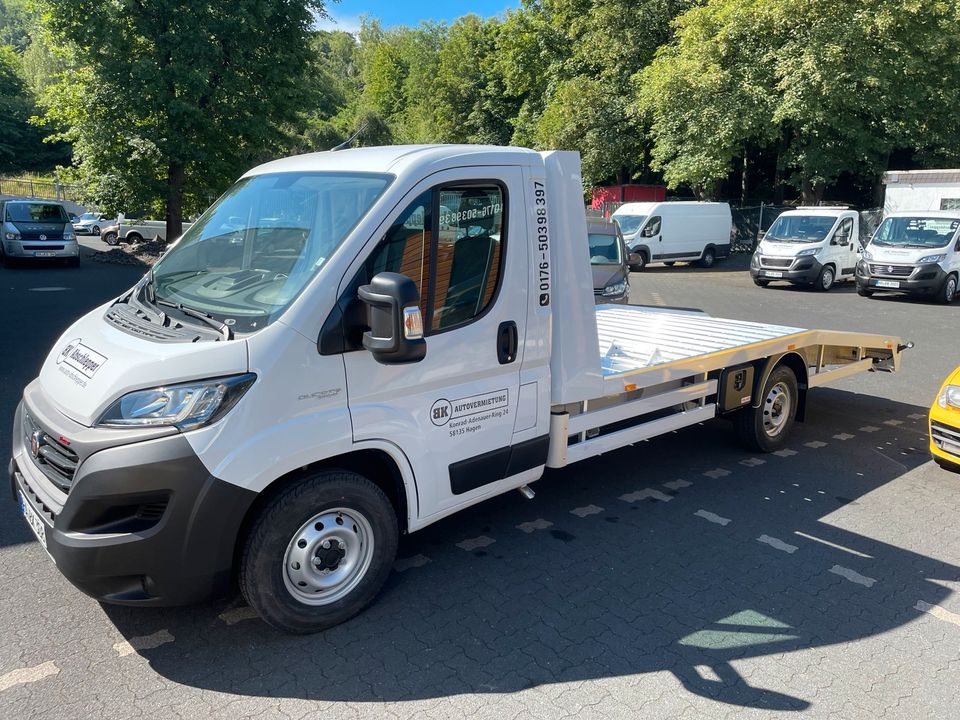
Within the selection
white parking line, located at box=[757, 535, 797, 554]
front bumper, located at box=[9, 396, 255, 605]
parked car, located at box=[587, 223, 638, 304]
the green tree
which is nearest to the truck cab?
parked car, located at box=[587, 223, 638, 304]

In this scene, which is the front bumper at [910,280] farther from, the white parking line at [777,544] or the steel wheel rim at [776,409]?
the white parking line at [777,544]

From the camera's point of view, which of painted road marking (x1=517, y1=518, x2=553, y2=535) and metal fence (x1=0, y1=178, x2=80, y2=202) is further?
metal fence (x1=0, y1=178, x2=80, y2=202)

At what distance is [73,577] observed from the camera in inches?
120

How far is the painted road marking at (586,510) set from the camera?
5.03m

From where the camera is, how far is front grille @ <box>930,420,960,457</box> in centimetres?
575

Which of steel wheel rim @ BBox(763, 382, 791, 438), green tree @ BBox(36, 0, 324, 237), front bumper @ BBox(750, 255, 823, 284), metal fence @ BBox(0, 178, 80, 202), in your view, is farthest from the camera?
metal fence @ BBox(0, 178, 80, 202)

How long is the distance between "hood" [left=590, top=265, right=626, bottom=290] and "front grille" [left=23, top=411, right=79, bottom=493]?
27.7 feet

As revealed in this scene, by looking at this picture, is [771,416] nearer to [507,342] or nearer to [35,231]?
[507,342]

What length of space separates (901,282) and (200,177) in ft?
61.9

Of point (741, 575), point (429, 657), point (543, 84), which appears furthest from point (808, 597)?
point (543, 84)

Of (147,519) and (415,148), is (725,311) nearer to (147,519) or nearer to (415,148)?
(415,148)

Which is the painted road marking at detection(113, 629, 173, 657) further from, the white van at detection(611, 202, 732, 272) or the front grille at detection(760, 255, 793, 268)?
the white van at detection(611, 202, 732, 272)

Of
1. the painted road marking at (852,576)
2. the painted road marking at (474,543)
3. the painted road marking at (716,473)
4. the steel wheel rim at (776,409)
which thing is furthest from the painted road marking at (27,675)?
the steel wheel rim at (776,409)

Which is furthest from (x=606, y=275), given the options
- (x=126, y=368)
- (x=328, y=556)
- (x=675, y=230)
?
(x=675, y=230)
